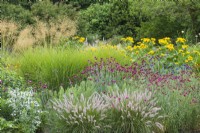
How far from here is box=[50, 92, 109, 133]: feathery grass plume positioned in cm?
578

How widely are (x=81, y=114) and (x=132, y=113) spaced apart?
0.71m

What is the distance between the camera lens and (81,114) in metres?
5.83

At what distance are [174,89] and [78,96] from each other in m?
1.61

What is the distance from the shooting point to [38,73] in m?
8.60

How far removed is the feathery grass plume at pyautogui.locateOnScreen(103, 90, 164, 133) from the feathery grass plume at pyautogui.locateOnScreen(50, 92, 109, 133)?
15 centimetres

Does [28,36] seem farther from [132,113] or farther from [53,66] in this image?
[132,113]

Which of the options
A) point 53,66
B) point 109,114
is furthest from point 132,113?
point 53,66

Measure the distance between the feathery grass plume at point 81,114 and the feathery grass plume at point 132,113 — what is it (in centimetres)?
15

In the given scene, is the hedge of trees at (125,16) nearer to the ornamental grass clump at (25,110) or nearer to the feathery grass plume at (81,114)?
the ornamental grass clump at (25,110)

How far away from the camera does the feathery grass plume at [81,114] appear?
19.0ft

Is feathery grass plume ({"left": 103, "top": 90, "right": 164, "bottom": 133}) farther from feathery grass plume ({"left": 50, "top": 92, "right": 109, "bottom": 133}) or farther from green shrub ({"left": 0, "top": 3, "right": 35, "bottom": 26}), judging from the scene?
green shrub ({"left": 0, "top": 3, "right": 35, "bottom": 26})

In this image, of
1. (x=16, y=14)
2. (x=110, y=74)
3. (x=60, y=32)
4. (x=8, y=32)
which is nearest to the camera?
(x=110, y=74)

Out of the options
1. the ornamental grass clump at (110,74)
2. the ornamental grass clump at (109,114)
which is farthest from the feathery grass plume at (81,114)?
the ornamental grass clump at (110,74)

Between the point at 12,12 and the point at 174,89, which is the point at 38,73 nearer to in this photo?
the point at 174,89
